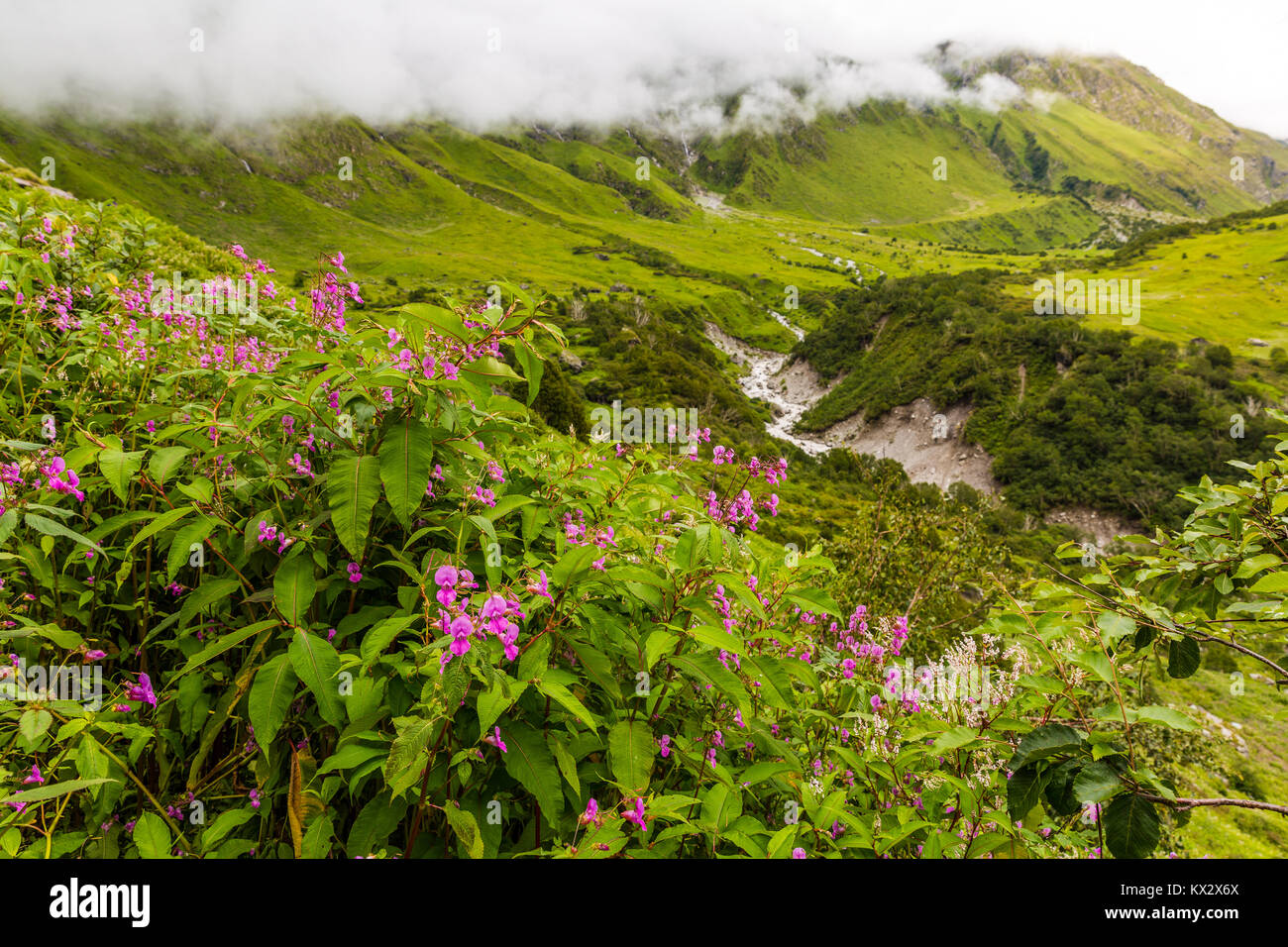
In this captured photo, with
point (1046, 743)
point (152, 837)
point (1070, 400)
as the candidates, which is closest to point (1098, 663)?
point (1046, 743)

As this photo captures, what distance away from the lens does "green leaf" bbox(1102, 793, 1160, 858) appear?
1757mm

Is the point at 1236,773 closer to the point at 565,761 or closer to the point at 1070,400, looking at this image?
the point at 565,761

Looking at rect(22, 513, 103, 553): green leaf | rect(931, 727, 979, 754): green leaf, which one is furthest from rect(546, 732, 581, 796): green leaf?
rect(22, 513, 103, 553): green leaf

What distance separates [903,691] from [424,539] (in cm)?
295

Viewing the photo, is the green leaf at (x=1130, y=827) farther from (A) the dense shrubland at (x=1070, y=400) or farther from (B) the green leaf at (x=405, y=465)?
(A) the dense shrubland at (x=1070, y=400)

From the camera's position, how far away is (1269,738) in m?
26.7

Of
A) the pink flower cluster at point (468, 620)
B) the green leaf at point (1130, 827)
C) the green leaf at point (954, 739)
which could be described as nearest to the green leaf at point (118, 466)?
the pink flower cluster at point (468, 620)

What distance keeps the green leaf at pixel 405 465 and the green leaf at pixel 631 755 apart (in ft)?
3.78

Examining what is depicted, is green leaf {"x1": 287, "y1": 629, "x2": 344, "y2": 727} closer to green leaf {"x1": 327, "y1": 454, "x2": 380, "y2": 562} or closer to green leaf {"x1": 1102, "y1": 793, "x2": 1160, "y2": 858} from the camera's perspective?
green leaf {"x1": 327, "y1": 454, "x2": 380, "y2": 562}

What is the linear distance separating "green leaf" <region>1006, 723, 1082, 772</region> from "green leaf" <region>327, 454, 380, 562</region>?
238cm

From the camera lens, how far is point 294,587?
2.19 m

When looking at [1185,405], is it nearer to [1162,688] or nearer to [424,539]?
[1162,688]

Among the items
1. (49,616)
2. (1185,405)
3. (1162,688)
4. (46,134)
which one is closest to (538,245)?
(46,134)

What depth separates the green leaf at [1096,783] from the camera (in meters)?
1.76
